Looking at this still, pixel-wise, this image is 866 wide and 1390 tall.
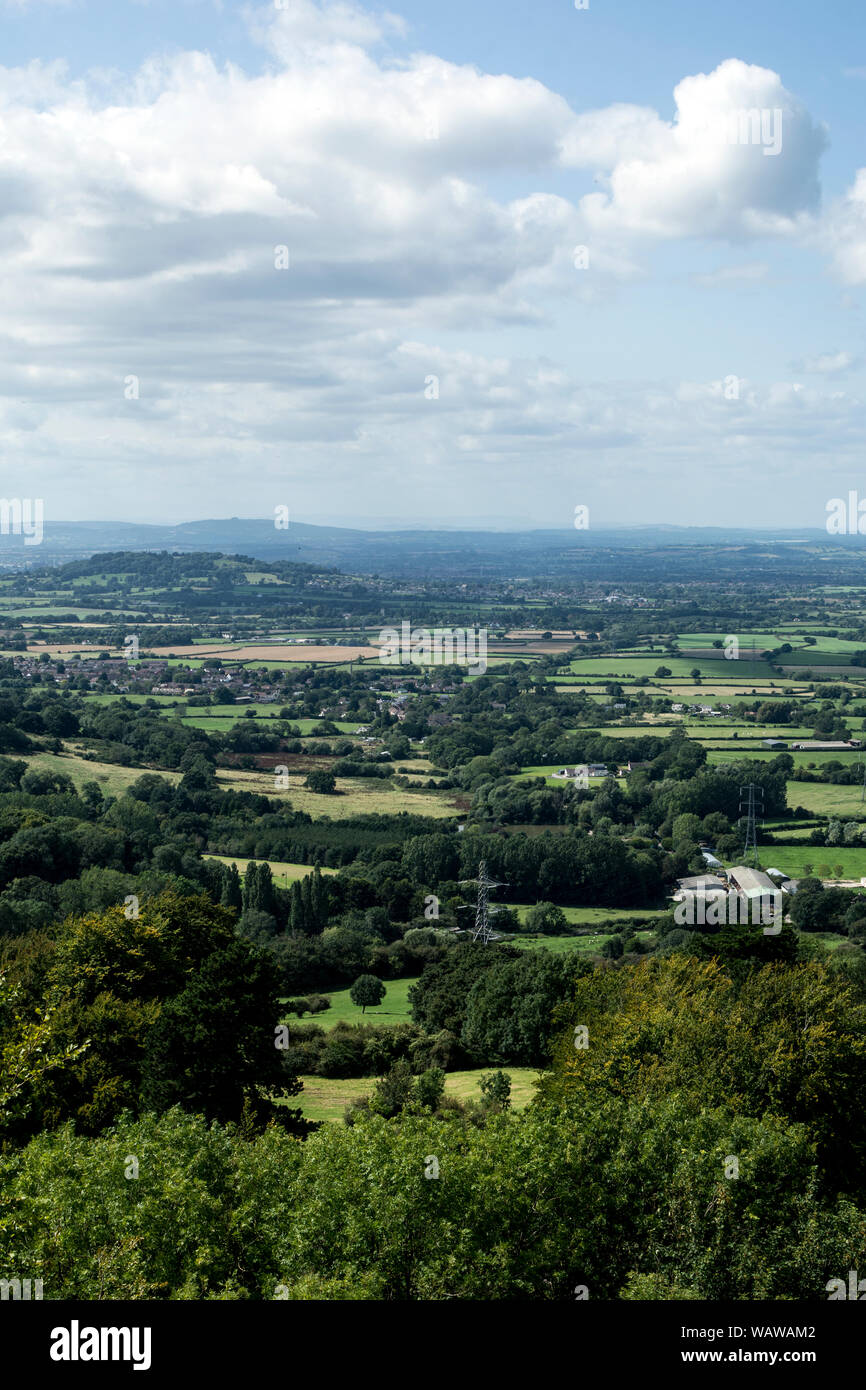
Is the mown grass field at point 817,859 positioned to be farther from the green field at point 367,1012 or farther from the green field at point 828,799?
the green field at point 367,1012

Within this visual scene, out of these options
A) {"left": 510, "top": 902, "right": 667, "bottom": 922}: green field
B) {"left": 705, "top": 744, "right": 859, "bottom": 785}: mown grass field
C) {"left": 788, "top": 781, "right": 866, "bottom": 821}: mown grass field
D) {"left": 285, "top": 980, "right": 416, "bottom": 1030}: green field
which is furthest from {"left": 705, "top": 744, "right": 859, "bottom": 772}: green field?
{"left": 285, "top": 980, "right": 416, "bottom": 1030}: green field

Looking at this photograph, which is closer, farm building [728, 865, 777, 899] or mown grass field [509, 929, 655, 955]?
mown grass field [509, 929, 655, 955]

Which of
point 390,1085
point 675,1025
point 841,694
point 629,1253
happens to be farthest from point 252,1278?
point 841,694

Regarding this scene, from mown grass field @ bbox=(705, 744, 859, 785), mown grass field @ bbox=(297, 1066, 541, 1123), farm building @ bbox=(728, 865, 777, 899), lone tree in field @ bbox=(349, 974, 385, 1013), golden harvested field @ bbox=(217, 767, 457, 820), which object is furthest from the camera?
mown grass field @ bbox=(705, 744, 859, 785)

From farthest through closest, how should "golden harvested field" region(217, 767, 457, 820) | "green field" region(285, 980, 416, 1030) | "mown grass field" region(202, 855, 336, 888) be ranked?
"golden harvested field" region(217, 767, 457, 820) → "mown grass field" region(202, 855, 336, 888) → "green field" region(285, 980, 416, 1030)

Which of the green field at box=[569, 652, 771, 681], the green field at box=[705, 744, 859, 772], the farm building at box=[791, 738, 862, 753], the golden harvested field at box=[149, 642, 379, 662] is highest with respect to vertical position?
the golden harvested field at box=[149, 642, 379, 662]

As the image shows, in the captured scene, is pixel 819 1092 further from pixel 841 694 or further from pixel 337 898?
pixel 841 694

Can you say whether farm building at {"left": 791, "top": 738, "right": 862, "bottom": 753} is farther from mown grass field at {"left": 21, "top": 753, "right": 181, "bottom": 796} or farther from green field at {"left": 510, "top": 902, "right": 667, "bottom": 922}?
mown grass field at {"left": 21, "top": 753, "right": 181, "bottom": 796}

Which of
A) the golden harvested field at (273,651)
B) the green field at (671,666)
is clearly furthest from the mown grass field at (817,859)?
the golden harvested field at (273,651)

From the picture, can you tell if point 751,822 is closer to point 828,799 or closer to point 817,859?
point 817,859
